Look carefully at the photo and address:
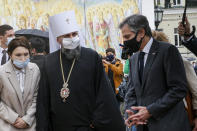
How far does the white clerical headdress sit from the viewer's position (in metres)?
3.82

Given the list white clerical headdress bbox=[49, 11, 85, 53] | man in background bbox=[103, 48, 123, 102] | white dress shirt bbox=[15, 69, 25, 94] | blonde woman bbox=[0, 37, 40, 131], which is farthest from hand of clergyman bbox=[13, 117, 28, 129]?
man in background bbox=[103, 48, 123, 102]

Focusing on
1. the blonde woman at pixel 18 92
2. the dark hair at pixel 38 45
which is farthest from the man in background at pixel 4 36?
the blonde woman at pixel 18 92

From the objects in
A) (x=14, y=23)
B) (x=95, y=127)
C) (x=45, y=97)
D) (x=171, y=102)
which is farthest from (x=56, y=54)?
(x=14, y=23)

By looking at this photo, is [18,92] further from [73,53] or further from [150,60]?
[150,60]

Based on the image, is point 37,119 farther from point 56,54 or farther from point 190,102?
point 190,102

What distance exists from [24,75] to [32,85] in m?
0.20

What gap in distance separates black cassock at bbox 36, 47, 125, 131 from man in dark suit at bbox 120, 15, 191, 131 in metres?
0.25

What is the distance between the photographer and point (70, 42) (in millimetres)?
3686

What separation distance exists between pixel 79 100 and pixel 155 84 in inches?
28.3

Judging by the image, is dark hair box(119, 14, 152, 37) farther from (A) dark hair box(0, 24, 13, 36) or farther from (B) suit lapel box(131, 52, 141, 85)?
(A) dark hair box(0, 24, 13, 36)

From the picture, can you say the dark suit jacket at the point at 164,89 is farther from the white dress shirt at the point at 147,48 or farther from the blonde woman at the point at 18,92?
the blonde woman at the point at 18,92

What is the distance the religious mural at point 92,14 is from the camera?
1933 centimetres

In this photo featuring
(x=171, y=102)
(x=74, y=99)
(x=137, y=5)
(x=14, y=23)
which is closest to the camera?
(x=171, y=102)

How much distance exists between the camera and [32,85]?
409 cm
